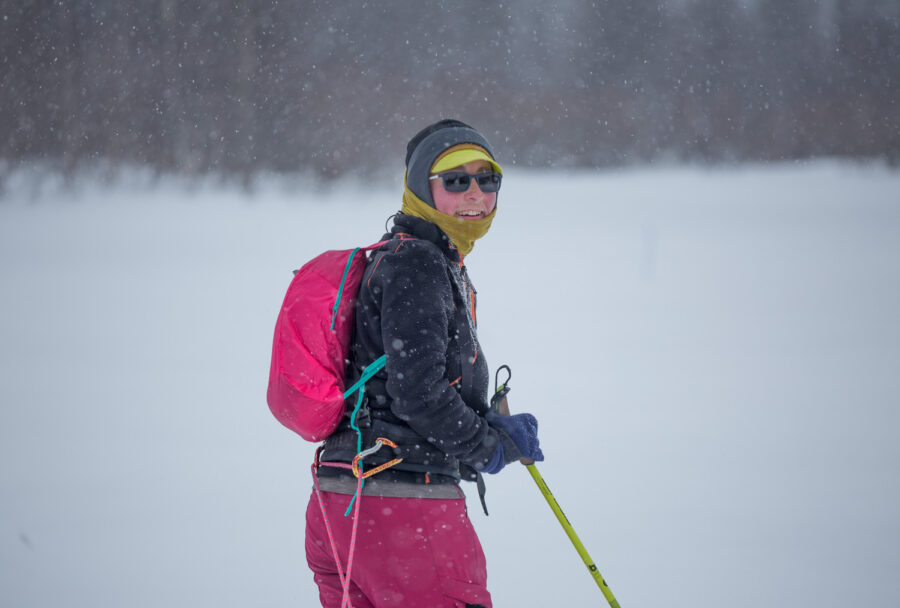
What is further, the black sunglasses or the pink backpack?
the black sunglasses

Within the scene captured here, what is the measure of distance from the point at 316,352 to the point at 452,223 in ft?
Result: 1.13

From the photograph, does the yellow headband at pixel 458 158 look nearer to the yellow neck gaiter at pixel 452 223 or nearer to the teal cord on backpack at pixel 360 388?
the yellow neck gaiter at pixel 452 223

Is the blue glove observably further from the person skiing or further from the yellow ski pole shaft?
the yellow ski pole shaft

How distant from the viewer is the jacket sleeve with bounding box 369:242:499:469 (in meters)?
1.08

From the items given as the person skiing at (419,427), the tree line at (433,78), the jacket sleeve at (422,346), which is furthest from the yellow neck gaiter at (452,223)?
the tree line at (433,78)

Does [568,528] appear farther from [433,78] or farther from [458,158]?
[433,78]

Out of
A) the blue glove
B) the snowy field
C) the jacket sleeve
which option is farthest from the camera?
the snowy field

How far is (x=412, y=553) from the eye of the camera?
112 centimetres

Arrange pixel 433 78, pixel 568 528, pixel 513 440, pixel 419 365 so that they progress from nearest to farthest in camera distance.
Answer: pixel 419 365 < pixel 513 440 < pixel 568 528 < pixel 433 78

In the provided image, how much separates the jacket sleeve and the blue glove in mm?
69

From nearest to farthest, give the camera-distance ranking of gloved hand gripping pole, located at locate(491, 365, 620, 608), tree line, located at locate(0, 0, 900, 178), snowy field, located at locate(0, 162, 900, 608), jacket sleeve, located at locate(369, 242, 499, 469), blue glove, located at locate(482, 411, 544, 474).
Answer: jacket sleeve, located at locate(369, 242, 499, 469), blue glove, located at locate(482, 411, 544, 474), gloved hand gripping pole, located at locate(491, 365, 620, 608), snowy field, located at locate(0, 162, 900, 608), tree line, located at locate(0, 0, 900, 178)

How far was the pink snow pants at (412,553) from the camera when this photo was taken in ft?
3.66

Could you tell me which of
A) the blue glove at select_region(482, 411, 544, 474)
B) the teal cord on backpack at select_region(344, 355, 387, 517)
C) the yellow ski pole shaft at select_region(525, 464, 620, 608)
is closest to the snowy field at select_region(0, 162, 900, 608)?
the yellow ski pole shaft at select_region(525, 464, 620, 608)

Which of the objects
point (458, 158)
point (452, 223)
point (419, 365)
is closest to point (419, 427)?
point (419, 365)
